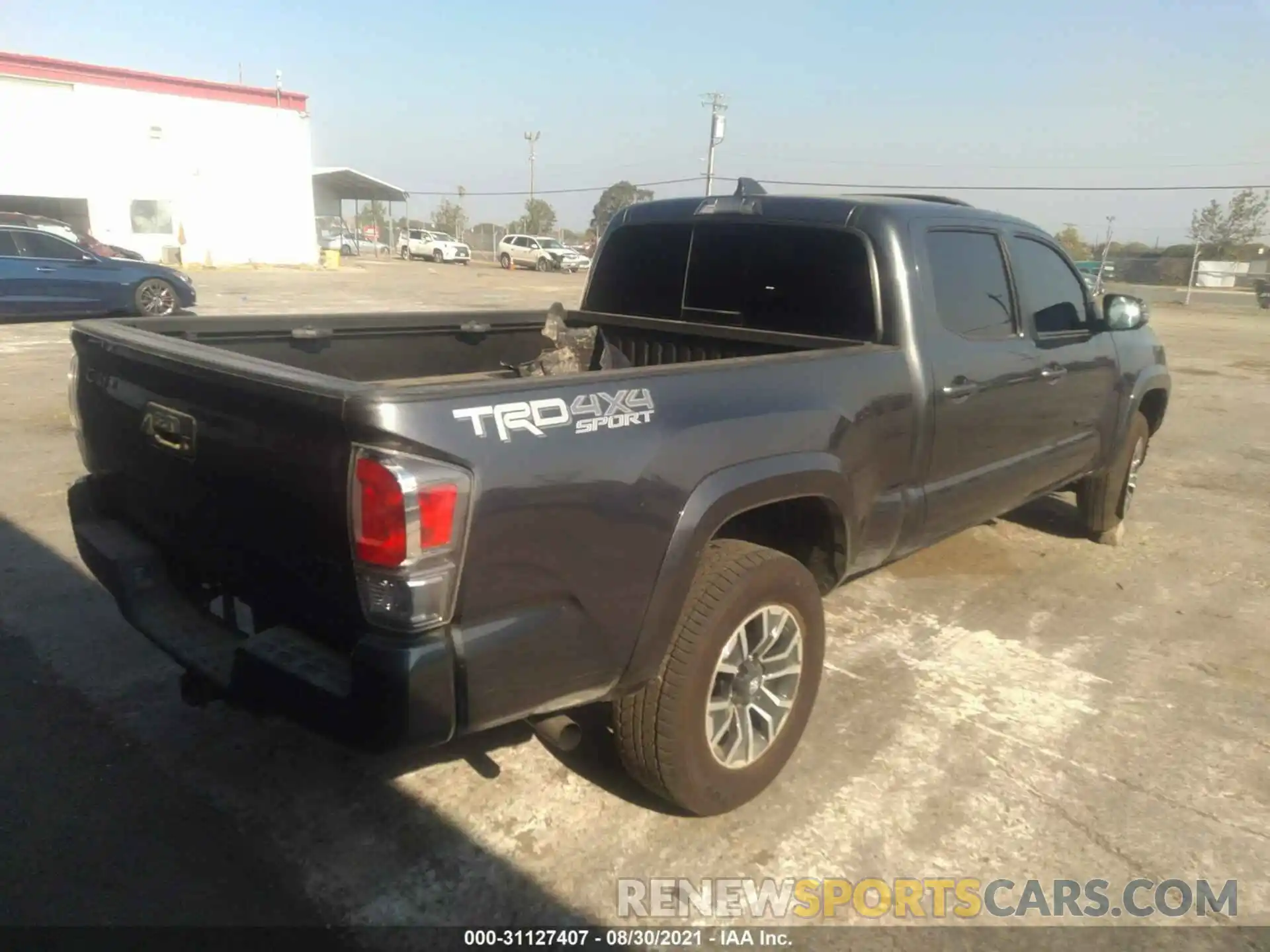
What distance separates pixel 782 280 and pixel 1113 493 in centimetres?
289

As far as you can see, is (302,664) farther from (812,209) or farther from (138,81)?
(138,81)

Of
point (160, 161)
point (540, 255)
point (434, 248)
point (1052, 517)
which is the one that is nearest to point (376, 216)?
point (434, 248)

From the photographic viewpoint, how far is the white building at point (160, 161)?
91.5 feet

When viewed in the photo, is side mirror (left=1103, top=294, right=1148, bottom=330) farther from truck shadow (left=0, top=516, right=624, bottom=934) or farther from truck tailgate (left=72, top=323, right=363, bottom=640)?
truck tailgate (left=72, top=323, right=363, bottom=640)

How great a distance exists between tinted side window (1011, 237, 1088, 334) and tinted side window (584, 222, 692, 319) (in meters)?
1.54

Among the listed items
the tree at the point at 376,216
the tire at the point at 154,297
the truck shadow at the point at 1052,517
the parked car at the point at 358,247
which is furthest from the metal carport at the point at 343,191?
the truck shadow at the point at 1052,517

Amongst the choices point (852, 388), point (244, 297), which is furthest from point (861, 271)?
point (244, 297)

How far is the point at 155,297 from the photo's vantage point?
14680 millimetres

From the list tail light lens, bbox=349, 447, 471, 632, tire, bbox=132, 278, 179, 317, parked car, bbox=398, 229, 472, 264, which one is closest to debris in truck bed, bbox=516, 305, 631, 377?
tail light lens, bbox=349, 447, 471, 632

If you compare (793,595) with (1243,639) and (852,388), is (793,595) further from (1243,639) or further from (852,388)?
(1243,639)

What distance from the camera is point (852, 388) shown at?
3.10 meters

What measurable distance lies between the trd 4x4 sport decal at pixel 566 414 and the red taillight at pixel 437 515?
16cm

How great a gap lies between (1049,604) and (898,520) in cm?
173

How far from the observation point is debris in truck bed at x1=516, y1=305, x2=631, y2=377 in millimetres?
4375
